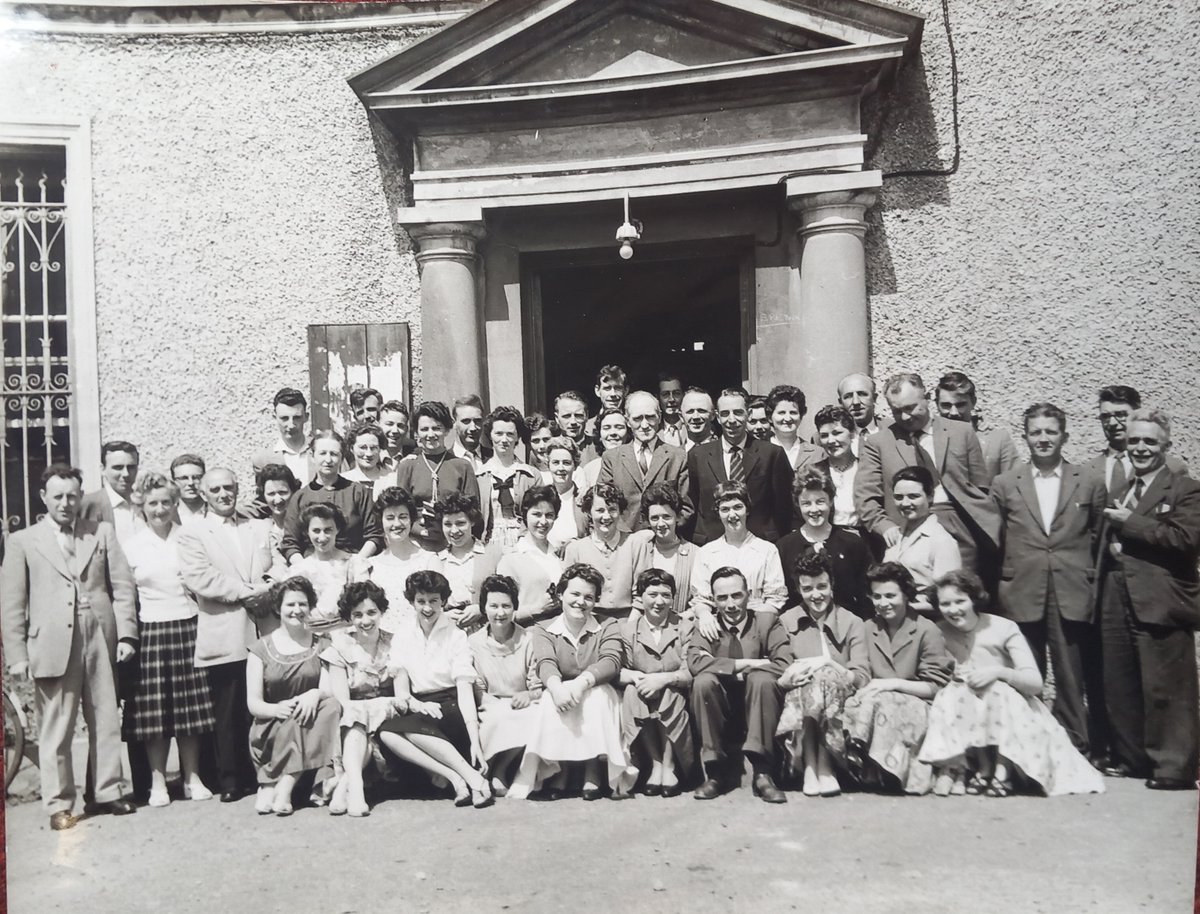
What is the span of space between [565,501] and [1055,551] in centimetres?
206

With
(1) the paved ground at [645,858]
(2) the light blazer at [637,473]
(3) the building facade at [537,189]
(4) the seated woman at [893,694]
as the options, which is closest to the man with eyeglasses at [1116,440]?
(3) the building facade at [537,189]

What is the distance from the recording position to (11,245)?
15.4ft

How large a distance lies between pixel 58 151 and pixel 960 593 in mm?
4740

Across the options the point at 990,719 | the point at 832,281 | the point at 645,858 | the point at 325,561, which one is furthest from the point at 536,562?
the point at 832,281

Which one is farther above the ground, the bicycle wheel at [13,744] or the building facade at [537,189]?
Result: the building facade at [537,189]

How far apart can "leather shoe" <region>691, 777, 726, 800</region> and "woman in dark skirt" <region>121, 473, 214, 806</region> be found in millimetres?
2005

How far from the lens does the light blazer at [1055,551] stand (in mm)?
3951

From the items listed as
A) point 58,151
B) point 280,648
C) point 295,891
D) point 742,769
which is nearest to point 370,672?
point 280,648

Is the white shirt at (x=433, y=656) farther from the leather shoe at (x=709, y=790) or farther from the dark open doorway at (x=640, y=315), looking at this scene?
the dark open doorway at (x=640, y=315)

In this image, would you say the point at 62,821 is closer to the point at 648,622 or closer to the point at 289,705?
the point at 289,705

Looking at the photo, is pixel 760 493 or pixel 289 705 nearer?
pixel 289 705

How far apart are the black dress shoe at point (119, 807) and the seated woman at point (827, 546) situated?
2.80 meters

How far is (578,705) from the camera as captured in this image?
3816 mm

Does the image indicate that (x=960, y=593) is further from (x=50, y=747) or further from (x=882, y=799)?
(x=50, y=747)
